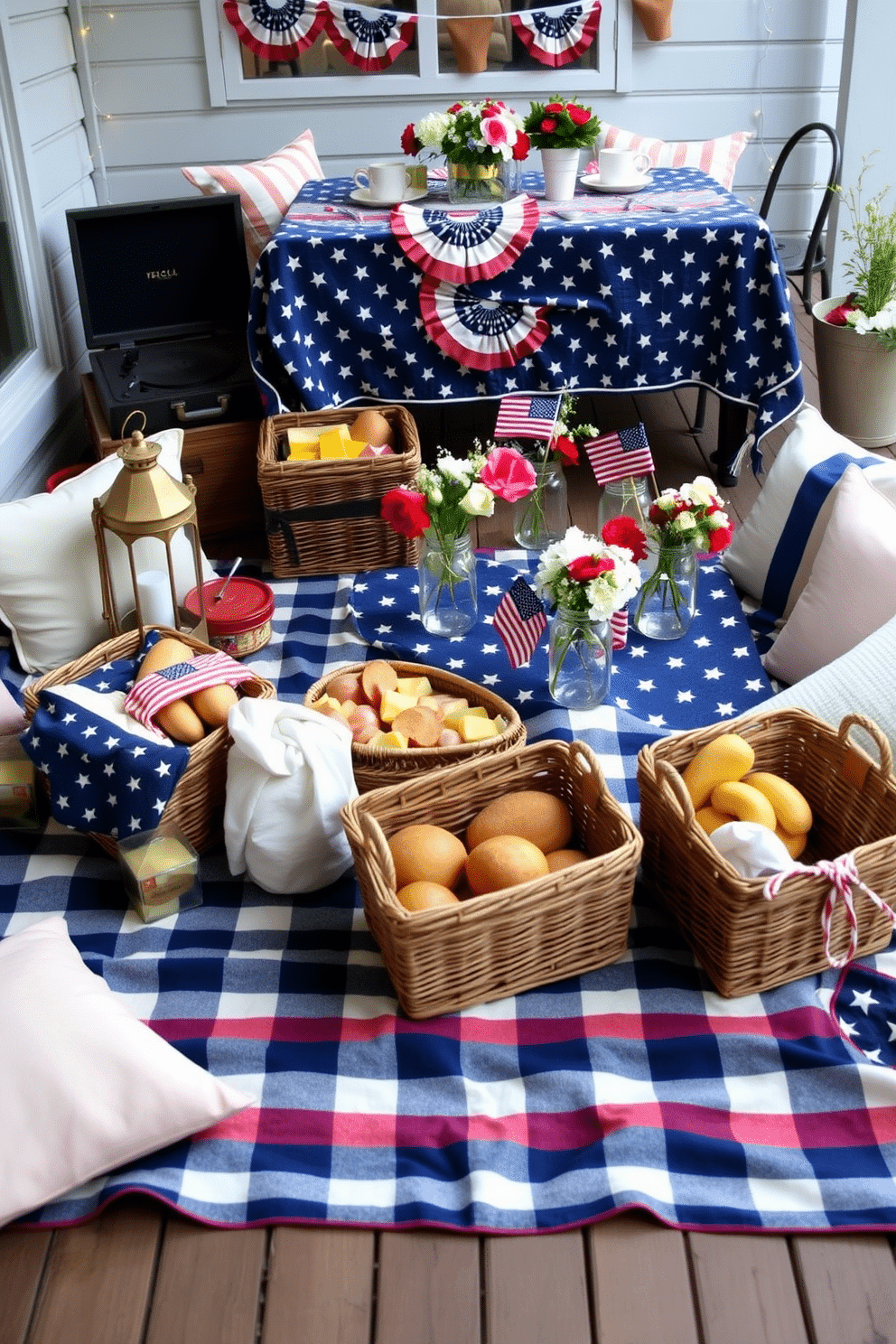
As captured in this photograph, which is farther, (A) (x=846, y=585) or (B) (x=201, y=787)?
(A) (x=846, y=585)

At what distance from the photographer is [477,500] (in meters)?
2.41

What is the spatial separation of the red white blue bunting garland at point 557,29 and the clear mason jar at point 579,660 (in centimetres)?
311

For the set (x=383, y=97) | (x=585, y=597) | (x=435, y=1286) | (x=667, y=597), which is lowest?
(x=435, y=1286)

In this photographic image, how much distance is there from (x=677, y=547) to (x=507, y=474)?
382 mm

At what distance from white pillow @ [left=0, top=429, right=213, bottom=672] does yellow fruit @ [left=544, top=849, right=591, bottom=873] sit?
1.17 meters

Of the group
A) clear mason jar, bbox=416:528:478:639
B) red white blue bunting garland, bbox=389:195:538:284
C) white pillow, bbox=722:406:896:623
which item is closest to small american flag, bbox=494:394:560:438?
clear mason jar, bbox=416:528:478:639

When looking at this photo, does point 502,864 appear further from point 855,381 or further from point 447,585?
point 855,381

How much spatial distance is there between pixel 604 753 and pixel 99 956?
37.6 inches

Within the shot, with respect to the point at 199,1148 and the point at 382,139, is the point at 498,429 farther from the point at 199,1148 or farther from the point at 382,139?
the point at 382,139

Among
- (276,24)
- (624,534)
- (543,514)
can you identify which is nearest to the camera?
(624,534)

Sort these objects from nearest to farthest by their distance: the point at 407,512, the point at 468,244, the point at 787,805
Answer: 1. the point at 787,805
2. the point at 407,512
3. the point at 468,244

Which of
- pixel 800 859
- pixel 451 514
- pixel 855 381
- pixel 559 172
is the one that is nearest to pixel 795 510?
pixel 451 514

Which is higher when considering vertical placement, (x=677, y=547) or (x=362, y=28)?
(x=362, y=28)

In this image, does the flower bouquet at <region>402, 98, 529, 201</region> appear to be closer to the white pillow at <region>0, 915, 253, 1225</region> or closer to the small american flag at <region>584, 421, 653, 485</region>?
the small american flag at <region>584, 421, 653, 485</region>
